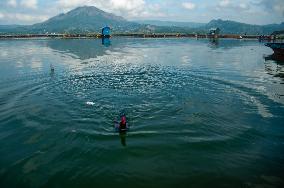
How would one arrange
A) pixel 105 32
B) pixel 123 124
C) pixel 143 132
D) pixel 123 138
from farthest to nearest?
pixel 105 32 → pixel 143 132 → pixel 123 124 → pixel 123 138

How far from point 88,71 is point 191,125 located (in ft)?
85.5

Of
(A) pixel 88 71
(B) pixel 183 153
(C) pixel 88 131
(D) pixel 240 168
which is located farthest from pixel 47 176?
(A) pixel 88 71

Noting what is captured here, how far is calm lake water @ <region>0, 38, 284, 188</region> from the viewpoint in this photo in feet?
55.6

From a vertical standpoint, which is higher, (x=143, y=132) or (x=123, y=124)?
(x=123, y=124)

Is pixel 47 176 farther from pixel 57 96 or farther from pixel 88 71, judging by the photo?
pixel 88 71

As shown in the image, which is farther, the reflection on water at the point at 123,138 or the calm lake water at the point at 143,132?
the reflection on water at the point at 123,138

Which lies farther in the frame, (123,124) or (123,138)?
(123,124)

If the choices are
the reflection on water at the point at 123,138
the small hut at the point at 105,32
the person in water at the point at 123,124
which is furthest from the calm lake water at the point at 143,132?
the small hut at the point at 105,32

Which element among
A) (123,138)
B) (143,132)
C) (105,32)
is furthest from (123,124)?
(105,32)

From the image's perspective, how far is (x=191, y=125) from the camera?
23859 millimetres

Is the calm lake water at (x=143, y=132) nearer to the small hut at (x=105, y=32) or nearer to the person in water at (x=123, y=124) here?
the person in water at (x=123, y=124)

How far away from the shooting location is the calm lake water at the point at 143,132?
1694 centimetres

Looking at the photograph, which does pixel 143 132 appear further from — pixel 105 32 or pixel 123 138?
pixel 105 32

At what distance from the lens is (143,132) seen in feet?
73.1
